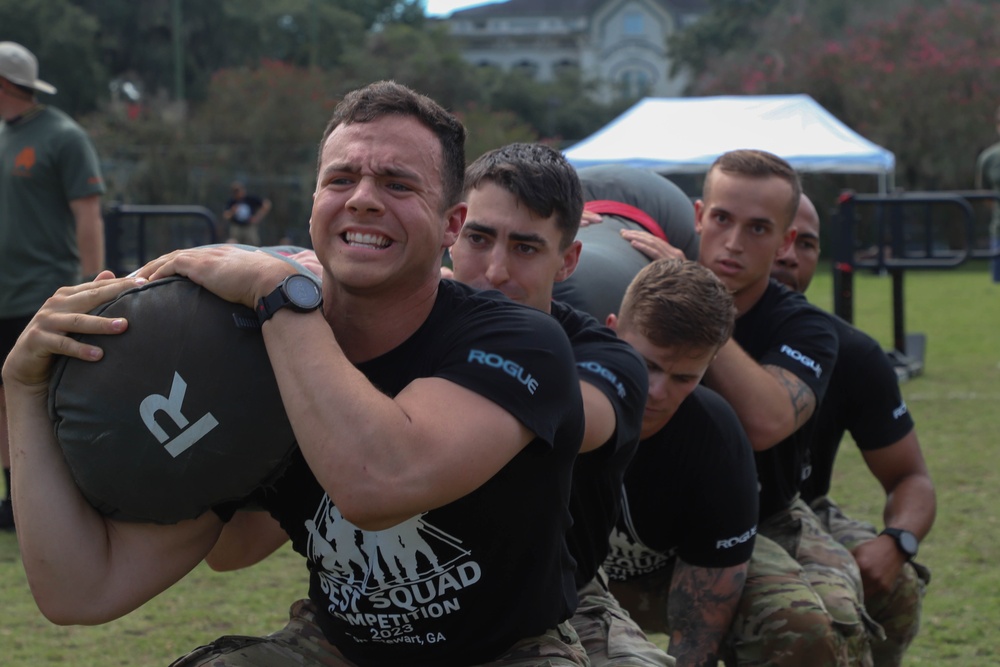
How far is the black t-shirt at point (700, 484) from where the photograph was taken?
3.39 m

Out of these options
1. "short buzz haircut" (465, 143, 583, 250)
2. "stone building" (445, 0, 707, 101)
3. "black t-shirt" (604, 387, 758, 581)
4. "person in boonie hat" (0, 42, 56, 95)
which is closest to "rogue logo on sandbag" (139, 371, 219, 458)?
"short buzz haircut" (465, 143, 583, 250)

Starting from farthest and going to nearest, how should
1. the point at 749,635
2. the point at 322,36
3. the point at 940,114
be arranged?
the point at 322,36
the point at 940,114
the point at 749,635

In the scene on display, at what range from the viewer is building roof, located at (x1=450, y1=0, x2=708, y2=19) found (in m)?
101

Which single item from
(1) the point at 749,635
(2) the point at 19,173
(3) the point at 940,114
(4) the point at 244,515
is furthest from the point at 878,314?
(3) the point at 940,114

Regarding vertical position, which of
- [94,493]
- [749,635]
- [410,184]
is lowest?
[749,635]

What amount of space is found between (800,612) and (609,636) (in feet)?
2.25

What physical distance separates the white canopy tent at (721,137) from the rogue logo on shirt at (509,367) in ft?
41.3

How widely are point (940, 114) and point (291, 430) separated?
3135 cm

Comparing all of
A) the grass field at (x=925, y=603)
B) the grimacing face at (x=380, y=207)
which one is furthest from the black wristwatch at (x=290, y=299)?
the grass field at (x=925, y=603)

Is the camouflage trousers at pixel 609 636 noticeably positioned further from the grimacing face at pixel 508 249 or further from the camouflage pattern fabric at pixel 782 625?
the grimacing face at pixel 508 249

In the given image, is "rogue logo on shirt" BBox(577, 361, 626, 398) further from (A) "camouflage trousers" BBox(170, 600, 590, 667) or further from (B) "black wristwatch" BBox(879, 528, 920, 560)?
(B) "black wristwatch" BBox(879, 528, 920, 560)

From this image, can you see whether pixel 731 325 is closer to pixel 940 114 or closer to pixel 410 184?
pixel 410 184

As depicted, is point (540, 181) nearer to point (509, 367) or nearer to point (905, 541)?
point (509, 367)

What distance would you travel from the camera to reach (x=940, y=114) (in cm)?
3114
